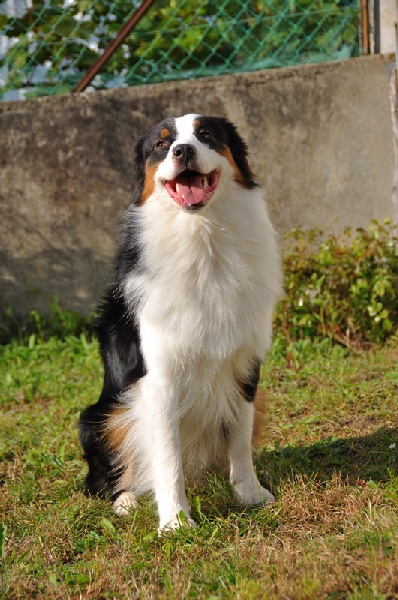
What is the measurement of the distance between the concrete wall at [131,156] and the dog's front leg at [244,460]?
296 cm

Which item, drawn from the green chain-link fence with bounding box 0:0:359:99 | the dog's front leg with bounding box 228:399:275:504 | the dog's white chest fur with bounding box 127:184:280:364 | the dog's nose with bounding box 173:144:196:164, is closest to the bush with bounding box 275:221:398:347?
the green chain-link fence with bounding box 0:0:359:99

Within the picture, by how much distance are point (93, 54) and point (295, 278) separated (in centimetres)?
256

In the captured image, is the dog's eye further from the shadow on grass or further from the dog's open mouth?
the shadow on grass

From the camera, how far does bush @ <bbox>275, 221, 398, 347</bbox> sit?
5336 mm

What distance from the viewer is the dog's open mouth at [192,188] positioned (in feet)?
10.1

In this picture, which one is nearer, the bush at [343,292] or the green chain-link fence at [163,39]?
the bush at [343,292]

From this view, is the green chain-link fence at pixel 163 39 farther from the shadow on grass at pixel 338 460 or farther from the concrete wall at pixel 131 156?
the shadow on grass at pixel 338 460

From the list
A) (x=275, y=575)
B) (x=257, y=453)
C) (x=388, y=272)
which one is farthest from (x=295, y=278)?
(x=275, y=575)

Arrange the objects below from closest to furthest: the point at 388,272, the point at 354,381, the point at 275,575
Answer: the point at 275,575 < the point at 354,381 < the point at 388,272

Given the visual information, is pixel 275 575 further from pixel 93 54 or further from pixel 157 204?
pixel 93 54

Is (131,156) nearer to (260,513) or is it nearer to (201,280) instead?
(201,280)

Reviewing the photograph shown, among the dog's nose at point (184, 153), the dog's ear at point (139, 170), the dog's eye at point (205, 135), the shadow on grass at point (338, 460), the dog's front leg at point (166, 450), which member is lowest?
the dog's front leg at point (166, 450)

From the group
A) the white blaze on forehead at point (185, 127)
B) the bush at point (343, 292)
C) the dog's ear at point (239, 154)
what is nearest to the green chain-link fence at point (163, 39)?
the bush at point (343, 292)

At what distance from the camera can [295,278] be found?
5395mm
